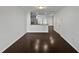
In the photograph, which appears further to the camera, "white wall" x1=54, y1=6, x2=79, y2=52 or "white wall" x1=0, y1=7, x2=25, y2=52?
"white wall" x1=54, y1=6, x2=79, y2=52

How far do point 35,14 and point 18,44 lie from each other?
43.7 inches

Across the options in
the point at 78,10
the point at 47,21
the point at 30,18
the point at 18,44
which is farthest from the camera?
the point at 47,21

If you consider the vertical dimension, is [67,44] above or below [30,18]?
below

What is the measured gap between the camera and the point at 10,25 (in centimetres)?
322

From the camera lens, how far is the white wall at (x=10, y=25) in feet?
9.27

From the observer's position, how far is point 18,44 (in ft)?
10.4

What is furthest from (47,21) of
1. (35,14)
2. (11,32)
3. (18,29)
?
(11,32)

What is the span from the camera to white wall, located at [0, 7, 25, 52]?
9.27ft

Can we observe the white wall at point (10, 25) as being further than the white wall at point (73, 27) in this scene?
No

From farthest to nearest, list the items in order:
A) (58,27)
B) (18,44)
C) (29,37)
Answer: (58,27) → (29,37) → (18,44)
